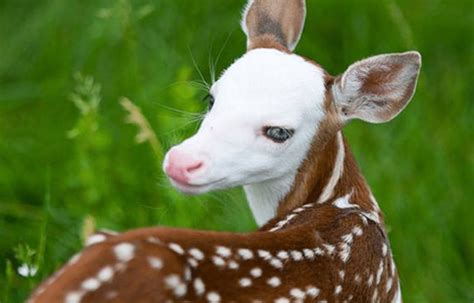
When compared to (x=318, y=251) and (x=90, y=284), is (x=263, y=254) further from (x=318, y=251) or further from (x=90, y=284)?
(x=90, y=284)

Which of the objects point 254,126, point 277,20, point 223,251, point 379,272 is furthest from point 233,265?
point 277,20

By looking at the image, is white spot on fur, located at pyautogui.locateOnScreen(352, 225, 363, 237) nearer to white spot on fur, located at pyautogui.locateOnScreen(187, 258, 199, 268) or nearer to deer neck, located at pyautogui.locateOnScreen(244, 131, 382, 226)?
deer neck, located at pyautogui.locateOnScreen(244, 131, 382, 226)

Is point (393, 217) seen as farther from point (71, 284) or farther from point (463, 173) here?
point (71, 284)

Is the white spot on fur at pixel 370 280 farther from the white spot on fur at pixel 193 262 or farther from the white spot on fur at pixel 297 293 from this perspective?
the white spot on fur at pixel 193 262

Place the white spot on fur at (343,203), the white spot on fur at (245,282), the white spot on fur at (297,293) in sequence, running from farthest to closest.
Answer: the white spot on fur at (343,203)
the white spot on fur at (297,293)
the white spot on fur at (245,282)

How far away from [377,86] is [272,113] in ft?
1.32

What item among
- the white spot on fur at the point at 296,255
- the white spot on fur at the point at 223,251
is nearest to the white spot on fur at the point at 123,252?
the white spot on fur at the point at 223,251

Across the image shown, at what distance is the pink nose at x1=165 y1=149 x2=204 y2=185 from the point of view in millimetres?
3320

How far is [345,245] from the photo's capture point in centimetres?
340

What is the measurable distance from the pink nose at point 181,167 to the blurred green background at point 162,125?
1.80 ft

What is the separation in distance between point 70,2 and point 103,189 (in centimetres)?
157

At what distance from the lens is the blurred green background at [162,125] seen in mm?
4902

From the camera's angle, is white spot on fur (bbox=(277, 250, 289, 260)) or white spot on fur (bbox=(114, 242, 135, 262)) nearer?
white spot on fur (bbox=(114, 242, 135, 262))

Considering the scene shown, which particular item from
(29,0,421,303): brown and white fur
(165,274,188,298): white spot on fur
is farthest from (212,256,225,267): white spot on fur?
(165,274,188,298): white spot on fur
